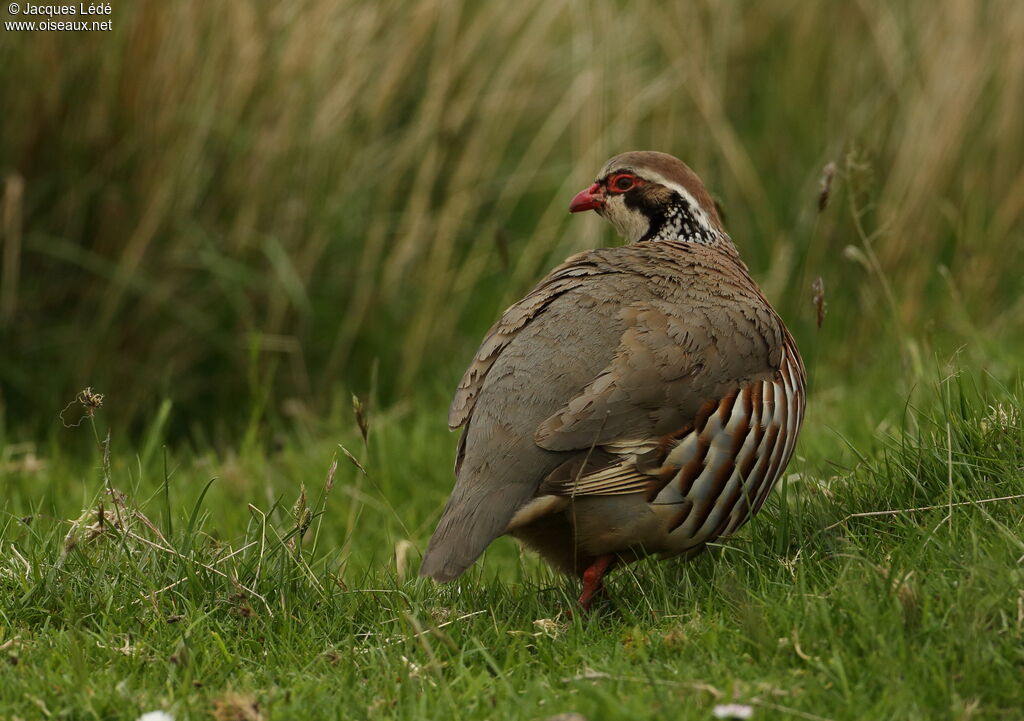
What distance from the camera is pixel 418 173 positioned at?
7820mm

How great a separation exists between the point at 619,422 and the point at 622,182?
4.60 ft

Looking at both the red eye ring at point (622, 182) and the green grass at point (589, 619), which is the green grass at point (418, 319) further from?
the red eye ring at point (622, 182)

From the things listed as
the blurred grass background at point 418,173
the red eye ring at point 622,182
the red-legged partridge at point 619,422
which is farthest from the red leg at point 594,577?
the blurred grass background at point 418,173

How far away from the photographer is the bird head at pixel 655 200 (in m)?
4.84

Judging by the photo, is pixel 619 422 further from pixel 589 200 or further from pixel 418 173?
pixel 418 173

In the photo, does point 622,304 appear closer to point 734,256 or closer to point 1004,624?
point 734,256

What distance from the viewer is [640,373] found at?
384cm

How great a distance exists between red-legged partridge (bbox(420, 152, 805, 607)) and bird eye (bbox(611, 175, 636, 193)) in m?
0.71

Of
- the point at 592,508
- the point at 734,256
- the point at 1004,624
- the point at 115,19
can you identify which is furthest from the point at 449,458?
the point at 1004,624

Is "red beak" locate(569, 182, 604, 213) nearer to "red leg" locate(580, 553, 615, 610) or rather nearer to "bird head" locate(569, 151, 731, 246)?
"bird head" locate(569, 151, 731, 246)

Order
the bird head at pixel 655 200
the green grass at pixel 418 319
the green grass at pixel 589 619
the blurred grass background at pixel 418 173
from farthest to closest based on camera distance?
the blurred grass background at pixel 418 173 → the bird head at pixel 655 200 → the green grass at pixel 418 319 → the green grass at pixel 589 619

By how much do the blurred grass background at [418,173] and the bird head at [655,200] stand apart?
178 cm

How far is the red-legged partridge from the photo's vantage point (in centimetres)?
374

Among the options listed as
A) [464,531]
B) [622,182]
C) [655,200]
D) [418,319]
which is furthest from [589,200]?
[418,319]
